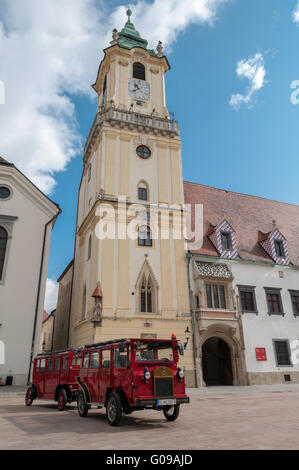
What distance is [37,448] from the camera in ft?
20.3

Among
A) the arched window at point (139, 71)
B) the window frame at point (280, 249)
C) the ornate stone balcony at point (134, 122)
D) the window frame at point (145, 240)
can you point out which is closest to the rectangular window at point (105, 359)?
the window frame at point (145, 240)

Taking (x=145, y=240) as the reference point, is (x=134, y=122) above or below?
above

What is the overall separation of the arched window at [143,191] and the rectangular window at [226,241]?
711 centimetres

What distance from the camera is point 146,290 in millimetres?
24078

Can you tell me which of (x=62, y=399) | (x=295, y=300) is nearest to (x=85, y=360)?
(x=62, y=399)

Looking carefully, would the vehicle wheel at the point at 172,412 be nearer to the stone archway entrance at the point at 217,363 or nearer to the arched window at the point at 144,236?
the arched window at the point at 144,236

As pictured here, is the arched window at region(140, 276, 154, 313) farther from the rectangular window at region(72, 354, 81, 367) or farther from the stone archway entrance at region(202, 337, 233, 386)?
the rectangular window at region(72, 354, 81, 367)

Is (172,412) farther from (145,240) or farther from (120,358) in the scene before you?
(145,240)

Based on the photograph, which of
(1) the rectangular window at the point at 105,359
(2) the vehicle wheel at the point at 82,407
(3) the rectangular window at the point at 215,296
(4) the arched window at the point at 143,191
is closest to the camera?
(1) the rectangular window at the point at 105,359

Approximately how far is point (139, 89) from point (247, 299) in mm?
21504

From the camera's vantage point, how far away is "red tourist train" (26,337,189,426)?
8836 mm

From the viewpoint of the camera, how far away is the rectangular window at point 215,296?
24844mm

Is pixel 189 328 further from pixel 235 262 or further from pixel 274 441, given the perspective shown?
pixel 274 441
